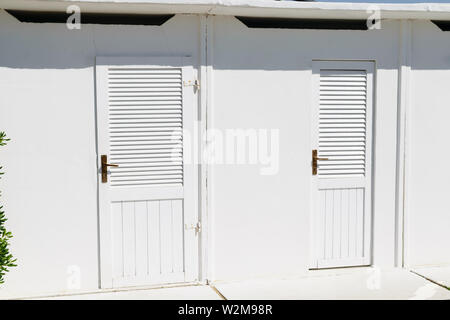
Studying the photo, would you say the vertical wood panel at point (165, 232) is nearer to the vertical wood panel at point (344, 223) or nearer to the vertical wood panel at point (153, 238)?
the vertical wood panel at point (153, 238)

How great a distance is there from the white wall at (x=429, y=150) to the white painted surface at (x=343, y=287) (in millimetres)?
544

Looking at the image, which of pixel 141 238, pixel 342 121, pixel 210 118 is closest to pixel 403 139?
pixel 342 121

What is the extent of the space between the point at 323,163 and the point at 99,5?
9.53ft

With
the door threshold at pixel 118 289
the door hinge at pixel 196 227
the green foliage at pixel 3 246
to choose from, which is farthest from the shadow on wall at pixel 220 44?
the door threshold at pixel 118 289

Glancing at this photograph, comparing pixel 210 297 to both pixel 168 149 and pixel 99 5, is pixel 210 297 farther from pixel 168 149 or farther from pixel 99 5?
pixel 99 5

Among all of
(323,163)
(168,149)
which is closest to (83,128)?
(168,149)

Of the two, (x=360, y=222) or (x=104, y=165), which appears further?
(x=360, y=222)

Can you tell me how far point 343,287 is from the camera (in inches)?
240

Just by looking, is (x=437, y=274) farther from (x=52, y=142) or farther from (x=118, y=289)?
(x=52, y=142)

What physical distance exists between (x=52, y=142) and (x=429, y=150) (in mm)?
4192

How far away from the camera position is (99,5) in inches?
214

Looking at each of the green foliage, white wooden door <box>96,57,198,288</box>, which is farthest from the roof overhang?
the green foliage

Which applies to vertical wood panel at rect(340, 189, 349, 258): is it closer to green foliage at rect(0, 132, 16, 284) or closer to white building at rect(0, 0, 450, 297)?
white building at rect(0, 0, 450, 297)

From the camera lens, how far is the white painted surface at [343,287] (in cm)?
581
